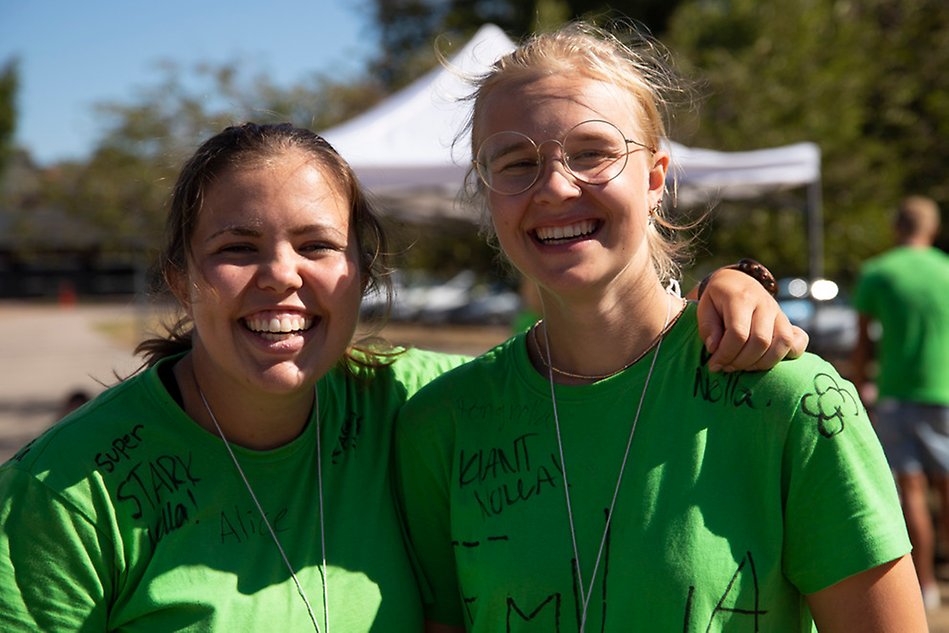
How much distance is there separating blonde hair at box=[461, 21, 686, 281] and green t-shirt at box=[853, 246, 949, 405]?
376cm

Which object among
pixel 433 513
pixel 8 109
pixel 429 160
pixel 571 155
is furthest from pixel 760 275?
pixel 8 109

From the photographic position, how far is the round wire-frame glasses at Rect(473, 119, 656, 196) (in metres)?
1.77

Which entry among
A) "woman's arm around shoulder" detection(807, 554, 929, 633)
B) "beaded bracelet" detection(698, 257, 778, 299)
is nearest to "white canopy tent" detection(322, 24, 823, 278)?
"beaded bracelet" detection(698, 257, 778, 299)

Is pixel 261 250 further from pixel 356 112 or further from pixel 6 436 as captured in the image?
pixel 356 112

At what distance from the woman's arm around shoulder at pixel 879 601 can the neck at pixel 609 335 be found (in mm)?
547

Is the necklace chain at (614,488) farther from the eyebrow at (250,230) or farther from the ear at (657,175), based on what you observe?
the eyebrow at (250,230)

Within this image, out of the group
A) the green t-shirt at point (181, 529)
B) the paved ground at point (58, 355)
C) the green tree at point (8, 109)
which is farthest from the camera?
the green tree at point (8, 109)

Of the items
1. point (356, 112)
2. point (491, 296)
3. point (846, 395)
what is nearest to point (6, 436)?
point (356, 112)

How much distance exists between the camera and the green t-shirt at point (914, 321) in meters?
5.33

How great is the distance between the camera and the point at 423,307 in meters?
29.4

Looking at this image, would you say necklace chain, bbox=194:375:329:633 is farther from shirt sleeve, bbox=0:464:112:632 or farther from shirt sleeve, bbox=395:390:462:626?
shirt sleeve, bbox=0:464:112:632

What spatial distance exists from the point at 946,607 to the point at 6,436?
32.7 ft

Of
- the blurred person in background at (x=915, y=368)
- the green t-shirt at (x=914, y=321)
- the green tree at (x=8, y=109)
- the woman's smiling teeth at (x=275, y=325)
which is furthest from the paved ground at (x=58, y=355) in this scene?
the green tree at (x=8, y=109)

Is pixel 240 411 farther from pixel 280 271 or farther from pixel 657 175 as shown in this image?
pixel 657 175
